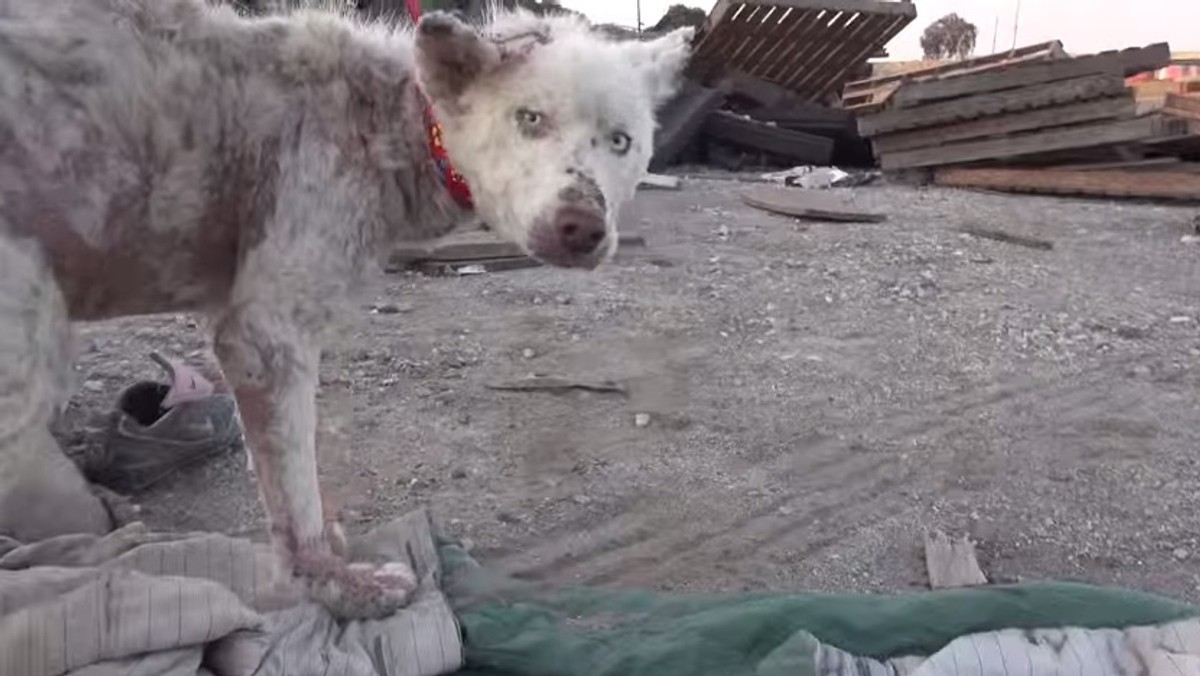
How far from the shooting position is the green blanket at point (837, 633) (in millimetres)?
2727

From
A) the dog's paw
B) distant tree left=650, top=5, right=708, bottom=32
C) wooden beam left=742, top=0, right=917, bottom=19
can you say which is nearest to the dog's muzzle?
the dog's paw

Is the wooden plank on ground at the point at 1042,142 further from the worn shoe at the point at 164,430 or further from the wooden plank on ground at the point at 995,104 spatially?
the worn shoe at the point at 164,430

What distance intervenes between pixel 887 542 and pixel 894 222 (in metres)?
4.90

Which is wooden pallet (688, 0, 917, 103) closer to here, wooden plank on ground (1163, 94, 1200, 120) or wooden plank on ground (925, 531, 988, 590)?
wooden plank on ground (1163, 94, 1200, 120)

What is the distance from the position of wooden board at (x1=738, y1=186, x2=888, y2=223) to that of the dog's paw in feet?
19.2

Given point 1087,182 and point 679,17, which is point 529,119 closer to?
point 1087,182

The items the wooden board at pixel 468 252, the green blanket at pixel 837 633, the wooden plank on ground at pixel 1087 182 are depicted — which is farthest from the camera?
the wooden plank on ground at pixel 1087 182

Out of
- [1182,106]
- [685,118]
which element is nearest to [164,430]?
[685,118]

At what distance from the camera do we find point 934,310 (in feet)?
19.3

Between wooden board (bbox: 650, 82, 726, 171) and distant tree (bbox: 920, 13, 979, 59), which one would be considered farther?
distant tree (bbox: 920, 13, 979, 59)

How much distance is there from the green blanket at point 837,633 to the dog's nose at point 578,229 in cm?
101

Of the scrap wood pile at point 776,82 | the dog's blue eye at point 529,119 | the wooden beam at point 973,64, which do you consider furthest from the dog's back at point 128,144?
the wooden beam at point 973,64

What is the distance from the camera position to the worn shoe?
3730 mm

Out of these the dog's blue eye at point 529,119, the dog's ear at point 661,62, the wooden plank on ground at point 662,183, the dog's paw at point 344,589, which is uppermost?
the dog's ear at point 661,62
